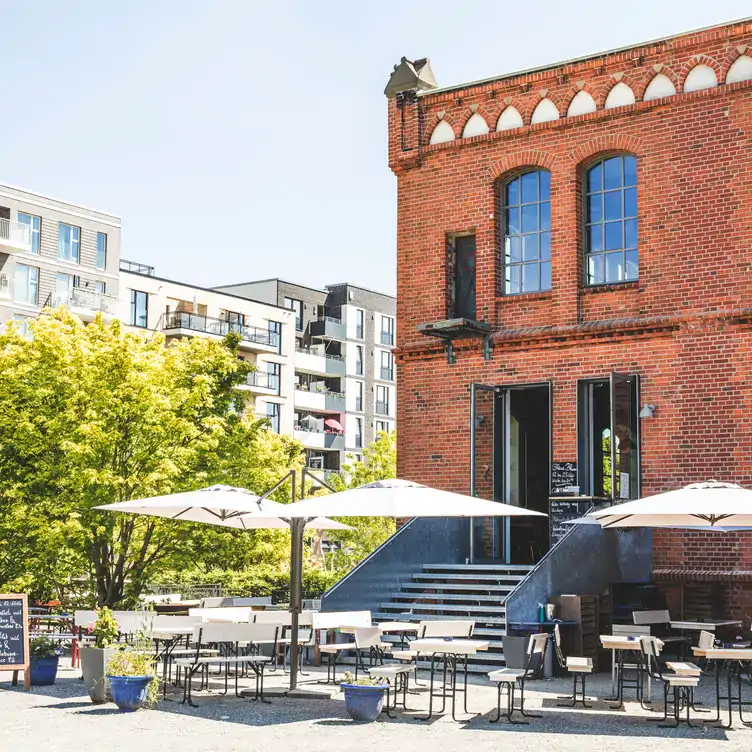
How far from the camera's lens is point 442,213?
22078 millimetres

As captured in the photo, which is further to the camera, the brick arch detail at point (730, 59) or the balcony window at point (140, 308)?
the balcony window at point (140, 308)

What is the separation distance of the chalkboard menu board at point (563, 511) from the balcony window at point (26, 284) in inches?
1551

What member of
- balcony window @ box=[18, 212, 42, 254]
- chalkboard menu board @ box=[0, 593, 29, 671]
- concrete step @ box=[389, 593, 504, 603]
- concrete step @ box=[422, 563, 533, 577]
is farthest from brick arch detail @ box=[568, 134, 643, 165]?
balcony window @ box=[18, 212, 42, 254]

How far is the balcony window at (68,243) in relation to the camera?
5672 cm

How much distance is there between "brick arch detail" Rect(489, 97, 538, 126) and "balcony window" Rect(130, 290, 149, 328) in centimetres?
Result: 4146

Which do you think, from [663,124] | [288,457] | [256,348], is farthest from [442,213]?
[256,348]

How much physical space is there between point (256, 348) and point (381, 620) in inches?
1963

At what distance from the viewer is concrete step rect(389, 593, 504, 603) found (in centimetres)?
1820

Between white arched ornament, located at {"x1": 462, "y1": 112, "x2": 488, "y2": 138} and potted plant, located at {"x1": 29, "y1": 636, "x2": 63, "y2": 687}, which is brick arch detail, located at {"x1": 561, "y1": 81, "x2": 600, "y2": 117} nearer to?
white arched ornament, located at {"x1": 462, "y1": 112, "x2": 488, "y2": 138}

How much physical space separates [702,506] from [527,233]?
9.01 m

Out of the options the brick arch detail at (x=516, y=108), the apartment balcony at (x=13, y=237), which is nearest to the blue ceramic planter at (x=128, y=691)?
the brick arch detail at (x=516, y=108)

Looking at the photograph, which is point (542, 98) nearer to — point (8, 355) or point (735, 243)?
point (735, 243)

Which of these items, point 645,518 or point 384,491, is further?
point 645,518

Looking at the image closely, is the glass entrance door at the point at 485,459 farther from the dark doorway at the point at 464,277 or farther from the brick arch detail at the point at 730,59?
the brick arch detail at the point at 730,59
